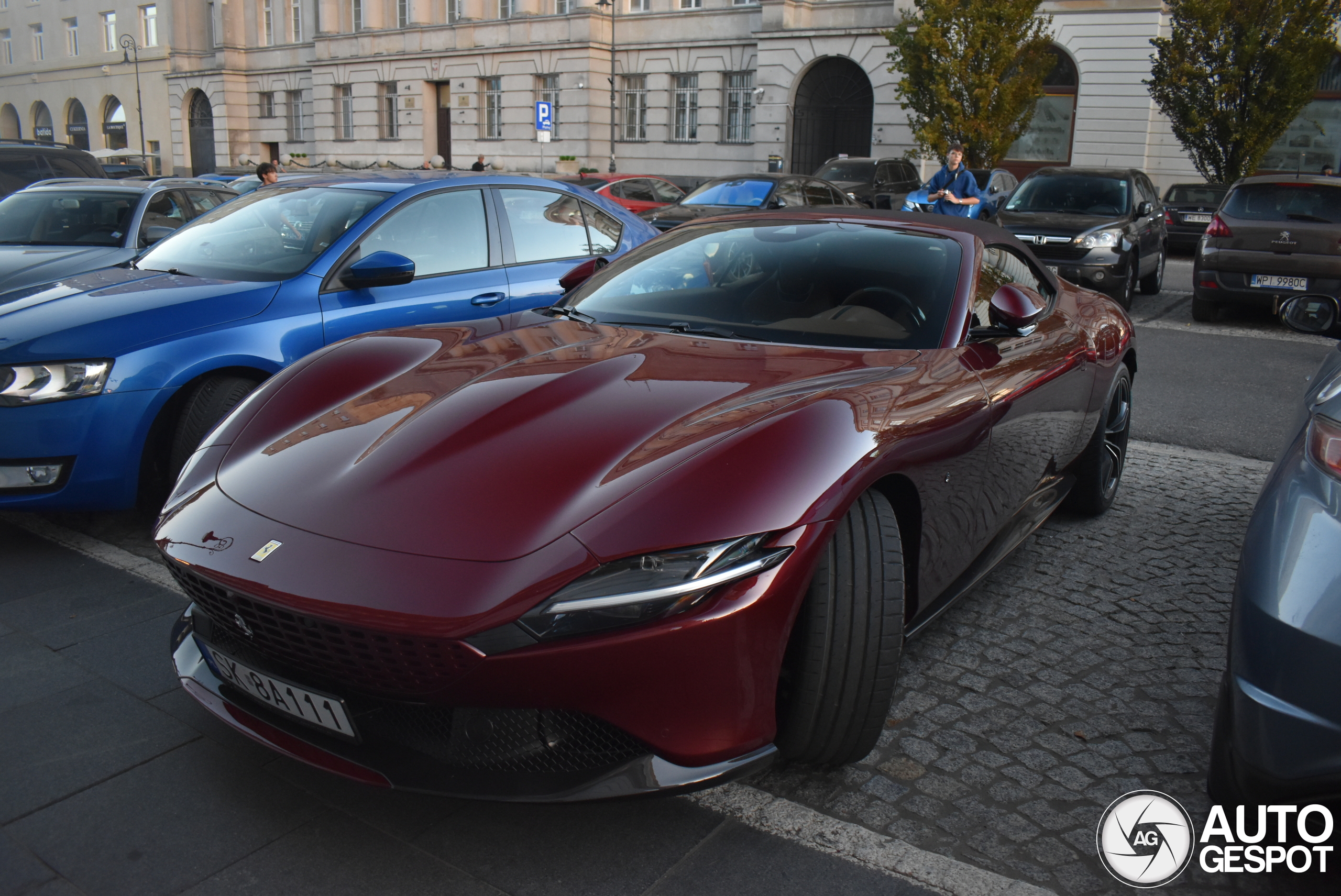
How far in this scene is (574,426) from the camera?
99.9 inches

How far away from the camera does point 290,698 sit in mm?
2258

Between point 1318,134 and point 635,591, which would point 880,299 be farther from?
point 1318,134

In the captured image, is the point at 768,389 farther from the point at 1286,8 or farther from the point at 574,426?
the point at 1286,8

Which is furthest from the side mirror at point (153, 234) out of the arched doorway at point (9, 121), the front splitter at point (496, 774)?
the arched doorway at point (9, 121)

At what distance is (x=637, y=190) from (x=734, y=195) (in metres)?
5.58

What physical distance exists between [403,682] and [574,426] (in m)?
0.75

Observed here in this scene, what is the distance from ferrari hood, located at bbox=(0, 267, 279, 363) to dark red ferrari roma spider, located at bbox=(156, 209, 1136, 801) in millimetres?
1328

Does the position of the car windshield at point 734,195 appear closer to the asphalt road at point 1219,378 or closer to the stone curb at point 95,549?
the asphalt road at point 1219,378

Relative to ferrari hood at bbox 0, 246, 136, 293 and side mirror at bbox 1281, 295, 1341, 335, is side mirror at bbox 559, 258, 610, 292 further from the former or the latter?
ferrari hood at bbox 0, 246, 136, 293

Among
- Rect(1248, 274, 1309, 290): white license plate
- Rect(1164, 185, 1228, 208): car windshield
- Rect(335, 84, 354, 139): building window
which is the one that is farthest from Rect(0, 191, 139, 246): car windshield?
Rect(335, 84, 354, 139): building window

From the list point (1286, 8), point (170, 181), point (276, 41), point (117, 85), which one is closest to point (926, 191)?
point (170, 181)

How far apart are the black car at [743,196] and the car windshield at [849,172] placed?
6203mm

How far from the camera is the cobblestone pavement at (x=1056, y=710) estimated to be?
248 cm

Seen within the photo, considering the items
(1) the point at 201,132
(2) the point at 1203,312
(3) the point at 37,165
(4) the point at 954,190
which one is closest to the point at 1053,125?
(4) the point at 954,190
